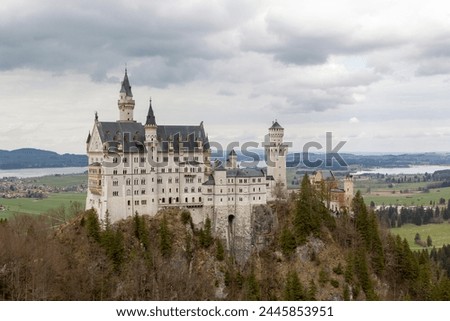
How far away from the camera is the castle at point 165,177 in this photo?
297 ft

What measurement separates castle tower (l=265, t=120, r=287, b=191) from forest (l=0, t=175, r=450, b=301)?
682cm

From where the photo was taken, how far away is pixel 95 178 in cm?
9188

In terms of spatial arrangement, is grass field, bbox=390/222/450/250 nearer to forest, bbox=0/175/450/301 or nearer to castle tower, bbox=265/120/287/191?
forest, bbox=0/175/450/301

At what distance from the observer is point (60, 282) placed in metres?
61.3

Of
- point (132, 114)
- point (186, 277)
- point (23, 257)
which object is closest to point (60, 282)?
point (23, 257)

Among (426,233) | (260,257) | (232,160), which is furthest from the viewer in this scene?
(426,233)

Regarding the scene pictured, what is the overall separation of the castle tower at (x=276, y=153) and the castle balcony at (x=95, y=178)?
3237 centimetres

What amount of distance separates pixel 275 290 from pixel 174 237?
732 inches

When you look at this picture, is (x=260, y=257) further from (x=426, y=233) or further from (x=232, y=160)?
(x=426, y=233)

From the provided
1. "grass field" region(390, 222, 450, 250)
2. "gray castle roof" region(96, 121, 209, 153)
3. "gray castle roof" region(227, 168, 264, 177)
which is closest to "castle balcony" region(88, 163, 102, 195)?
"gray castle roof" region(96, 121, 209, 153)

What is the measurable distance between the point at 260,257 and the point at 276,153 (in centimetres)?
2123

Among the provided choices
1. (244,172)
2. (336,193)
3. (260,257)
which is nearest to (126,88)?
(244,172)

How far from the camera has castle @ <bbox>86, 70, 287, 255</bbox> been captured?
9038 centimetres

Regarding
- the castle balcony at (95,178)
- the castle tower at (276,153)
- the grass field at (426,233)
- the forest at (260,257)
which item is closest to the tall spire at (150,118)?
the castle balcony at (95,178)
